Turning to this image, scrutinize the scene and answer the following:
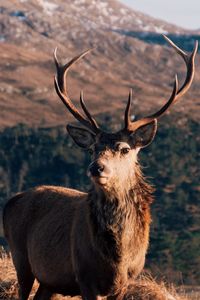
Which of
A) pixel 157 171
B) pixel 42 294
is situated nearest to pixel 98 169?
pixel 42 294

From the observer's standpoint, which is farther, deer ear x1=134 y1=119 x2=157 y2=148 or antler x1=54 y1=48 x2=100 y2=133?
antler x1=54 y1=48 x2=100 y2=133

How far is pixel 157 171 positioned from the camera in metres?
111

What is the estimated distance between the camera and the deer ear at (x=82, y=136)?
1029cm

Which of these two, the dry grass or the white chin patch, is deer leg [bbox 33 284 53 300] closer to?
the dry grass

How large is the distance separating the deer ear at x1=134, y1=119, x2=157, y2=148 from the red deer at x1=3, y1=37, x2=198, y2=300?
0.01m

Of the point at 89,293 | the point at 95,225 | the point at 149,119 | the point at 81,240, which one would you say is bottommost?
the point at 89,293

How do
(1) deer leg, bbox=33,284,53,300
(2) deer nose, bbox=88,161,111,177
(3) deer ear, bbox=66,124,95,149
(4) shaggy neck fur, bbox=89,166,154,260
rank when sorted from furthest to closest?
(1) deer leg, bbox=33,284,53,300 → (3) deer ear, bbox=66,124,95,149 → (4) shaggy neck fur, bbox=89,166,154,260 → (2) deer nose, bbox=88,161,111,177

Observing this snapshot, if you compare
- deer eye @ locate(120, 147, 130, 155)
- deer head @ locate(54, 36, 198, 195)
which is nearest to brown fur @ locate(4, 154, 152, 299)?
deer head @ locate(54, 36, 198, 195)

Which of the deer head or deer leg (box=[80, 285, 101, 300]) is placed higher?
the deer head

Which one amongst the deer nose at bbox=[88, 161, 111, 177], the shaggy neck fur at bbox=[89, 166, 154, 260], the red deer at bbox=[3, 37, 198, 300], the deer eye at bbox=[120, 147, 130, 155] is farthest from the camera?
the deer eye at bbox=[120, 147, 130, 155]

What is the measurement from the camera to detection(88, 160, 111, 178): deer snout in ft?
29.2

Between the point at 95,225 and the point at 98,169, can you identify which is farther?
the point at 95,225

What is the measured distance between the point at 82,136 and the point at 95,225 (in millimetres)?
1460

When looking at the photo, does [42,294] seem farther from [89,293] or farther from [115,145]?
[115,145]
